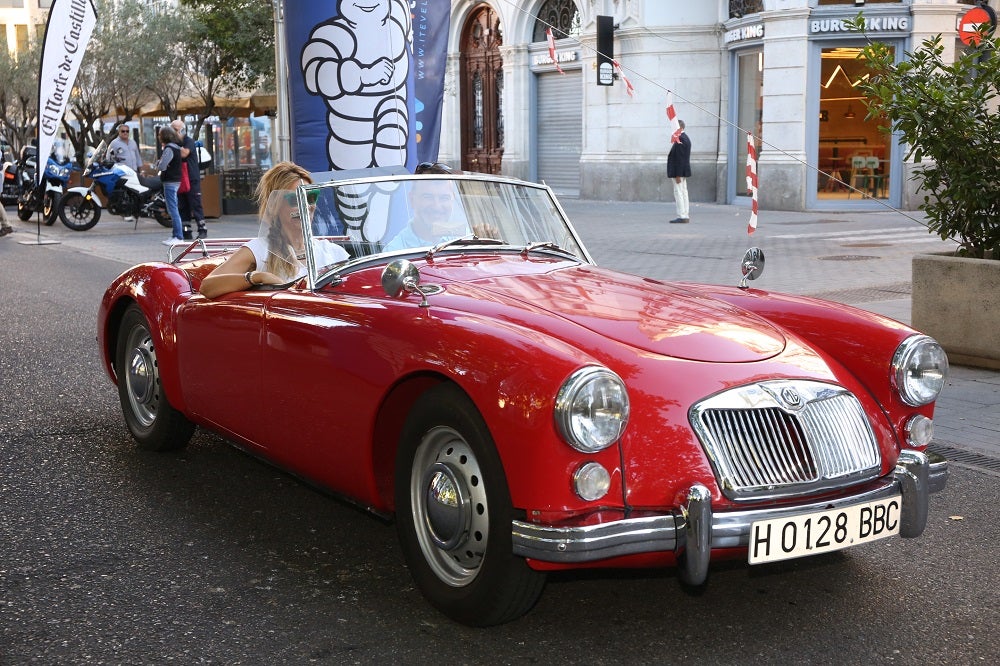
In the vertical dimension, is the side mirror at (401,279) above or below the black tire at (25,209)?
above

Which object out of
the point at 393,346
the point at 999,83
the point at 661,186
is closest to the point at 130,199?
the point at 661,186

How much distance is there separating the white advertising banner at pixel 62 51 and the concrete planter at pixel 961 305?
11821 millimetres

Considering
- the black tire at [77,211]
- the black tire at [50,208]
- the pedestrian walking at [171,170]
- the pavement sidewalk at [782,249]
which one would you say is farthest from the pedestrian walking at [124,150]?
the pedestrian walking at [171,170]

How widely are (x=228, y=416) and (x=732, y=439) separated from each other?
217 cm

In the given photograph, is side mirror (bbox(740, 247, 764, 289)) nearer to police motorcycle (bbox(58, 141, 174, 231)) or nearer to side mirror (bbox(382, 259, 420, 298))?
side mirror (bbox(382, 259, 420, 298))

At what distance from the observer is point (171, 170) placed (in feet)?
59.6

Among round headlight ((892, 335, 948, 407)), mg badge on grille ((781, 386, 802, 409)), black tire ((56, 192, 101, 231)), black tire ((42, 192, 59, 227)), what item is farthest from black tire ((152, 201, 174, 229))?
mg badge on grille ((781, 386, 802, 409))

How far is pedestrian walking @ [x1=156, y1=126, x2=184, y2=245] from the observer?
18.1m

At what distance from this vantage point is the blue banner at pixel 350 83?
952cm

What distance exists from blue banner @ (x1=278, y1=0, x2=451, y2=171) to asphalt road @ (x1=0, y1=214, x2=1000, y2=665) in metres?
4.98

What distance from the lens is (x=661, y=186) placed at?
2523cm

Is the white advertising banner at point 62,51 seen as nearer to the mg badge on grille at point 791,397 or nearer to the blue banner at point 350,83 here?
the blue banner at point 350,83

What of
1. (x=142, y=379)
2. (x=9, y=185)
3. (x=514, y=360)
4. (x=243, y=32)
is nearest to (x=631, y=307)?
(x=514, y=360)

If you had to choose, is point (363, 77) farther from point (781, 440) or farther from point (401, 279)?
point (781, 440)
